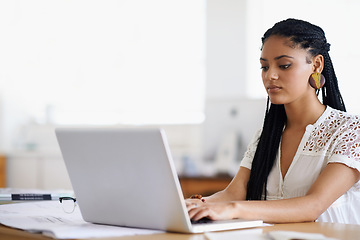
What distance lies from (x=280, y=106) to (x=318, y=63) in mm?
235

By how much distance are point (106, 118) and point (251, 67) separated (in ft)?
5.60

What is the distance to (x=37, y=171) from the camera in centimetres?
591

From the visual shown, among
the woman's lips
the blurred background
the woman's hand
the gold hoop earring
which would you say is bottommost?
the woman's hand

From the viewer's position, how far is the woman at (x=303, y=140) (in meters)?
1.73

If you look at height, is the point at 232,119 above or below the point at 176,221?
above

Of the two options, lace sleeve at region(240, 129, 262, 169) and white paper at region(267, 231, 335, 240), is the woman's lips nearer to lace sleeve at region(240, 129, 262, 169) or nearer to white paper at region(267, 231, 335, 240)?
lace sleeve at region(240, 129, 262, 169)

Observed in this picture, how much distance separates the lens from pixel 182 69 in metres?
5.74

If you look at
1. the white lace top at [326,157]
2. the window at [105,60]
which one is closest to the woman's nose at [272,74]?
the white lace top at [326,157]

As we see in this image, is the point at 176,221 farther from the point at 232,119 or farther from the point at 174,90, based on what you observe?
the point at 174,90

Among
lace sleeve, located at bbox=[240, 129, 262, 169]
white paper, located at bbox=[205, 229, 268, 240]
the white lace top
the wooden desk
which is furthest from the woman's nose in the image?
white paper, located at bbox=[205, 229, 268, 240]

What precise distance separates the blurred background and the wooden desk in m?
3.26

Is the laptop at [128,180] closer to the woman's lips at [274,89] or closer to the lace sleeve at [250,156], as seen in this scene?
the woman's lips at [274,89]

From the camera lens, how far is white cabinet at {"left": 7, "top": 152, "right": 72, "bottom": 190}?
5.78 meters

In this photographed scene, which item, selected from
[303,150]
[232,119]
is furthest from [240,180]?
[232,119]
